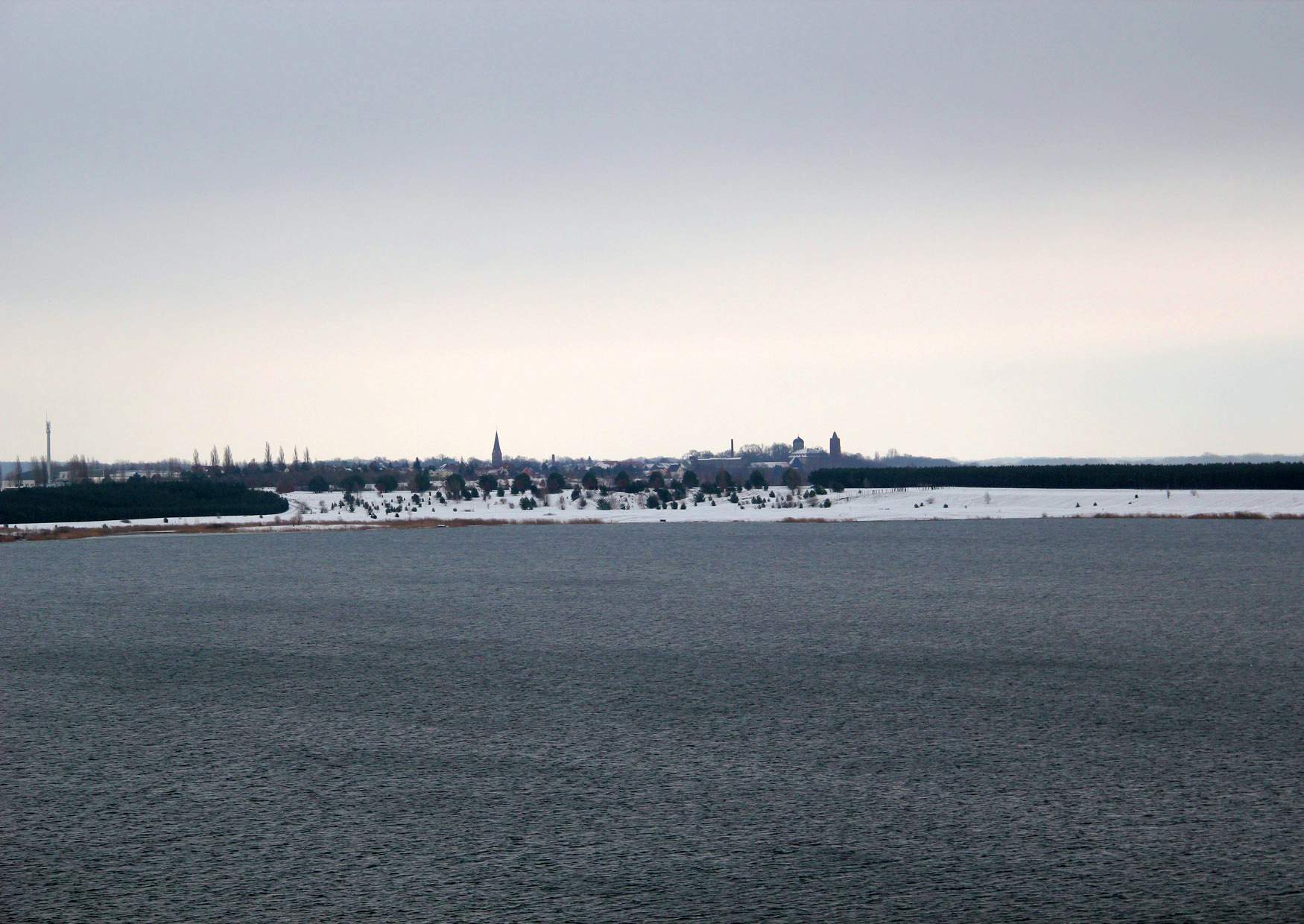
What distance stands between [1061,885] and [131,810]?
235 inches

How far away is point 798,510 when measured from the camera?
8812 cm

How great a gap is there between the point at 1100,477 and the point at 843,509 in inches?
1672

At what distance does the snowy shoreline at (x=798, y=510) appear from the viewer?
71.8 meters

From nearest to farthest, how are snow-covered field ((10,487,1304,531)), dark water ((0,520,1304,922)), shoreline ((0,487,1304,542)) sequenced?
dark water ((0,520,1304,922)) < shoreline ((0,487,1304,542)) < snow-covered field ((10,487,1304,531))

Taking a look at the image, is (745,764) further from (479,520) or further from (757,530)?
(479,520)

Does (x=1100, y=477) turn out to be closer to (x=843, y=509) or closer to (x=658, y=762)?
(x=843, y=509)

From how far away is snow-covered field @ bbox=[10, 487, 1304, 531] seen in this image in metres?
74.6

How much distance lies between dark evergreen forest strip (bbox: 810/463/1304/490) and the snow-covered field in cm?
676

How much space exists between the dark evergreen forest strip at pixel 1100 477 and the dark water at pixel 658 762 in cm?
8998

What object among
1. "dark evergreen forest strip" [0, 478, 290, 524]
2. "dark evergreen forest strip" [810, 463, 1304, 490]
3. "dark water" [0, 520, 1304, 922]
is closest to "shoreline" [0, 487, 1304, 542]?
"dark evergreen forest strip" [0, 478, 290, 524]

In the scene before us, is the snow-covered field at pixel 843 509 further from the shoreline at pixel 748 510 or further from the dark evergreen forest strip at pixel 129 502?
the dark evergreen forest strip at pixel 129 502

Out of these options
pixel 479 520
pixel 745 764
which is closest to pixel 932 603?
pixel 745 764

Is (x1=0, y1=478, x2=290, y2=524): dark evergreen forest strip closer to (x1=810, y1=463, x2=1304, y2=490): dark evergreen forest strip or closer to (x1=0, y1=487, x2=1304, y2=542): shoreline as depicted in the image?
(x1=0, y1=487, x2=1304, y2=542): shoreline

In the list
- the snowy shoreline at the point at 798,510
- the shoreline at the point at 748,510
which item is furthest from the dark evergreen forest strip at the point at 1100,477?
the snowy shoreline at the point at 798,510
